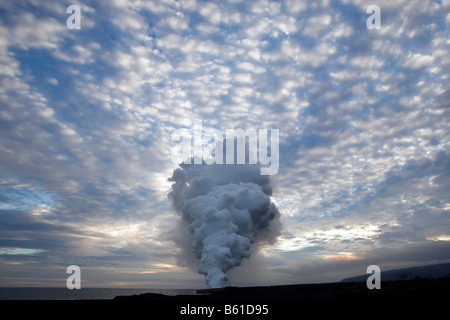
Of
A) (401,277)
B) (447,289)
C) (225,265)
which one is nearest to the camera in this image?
(447,289)
